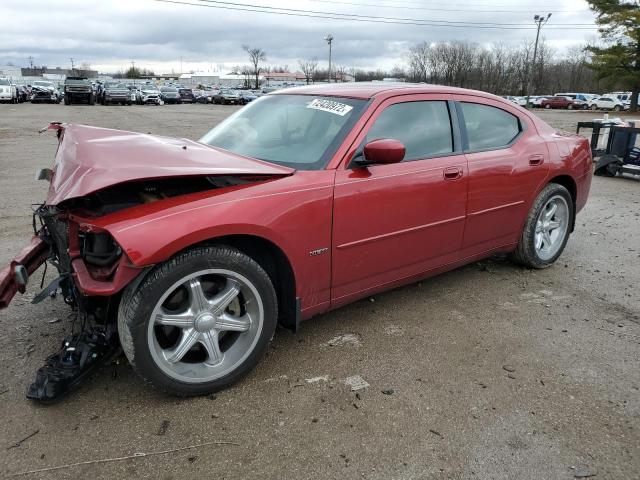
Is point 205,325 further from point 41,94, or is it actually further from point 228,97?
point 228,97

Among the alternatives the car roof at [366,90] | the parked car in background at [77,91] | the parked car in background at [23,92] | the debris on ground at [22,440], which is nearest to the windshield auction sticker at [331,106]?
the car roof at [366,90]

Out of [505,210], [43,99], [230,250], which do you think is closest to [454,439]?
[230,250]

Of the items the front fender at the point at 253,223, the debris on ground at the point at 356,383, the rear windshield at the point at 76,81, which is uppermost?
the rear windshield at the point at 76,81

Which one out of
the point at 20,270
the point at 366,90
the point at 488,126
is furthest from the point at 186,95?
the point at 20,270

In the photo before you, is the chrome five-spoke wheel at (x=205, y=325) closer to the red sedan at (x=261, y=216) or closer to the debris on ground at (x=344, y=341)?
the red sedan at (x=261, y=216)

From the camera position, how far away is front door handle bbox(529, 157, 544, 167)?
420cm

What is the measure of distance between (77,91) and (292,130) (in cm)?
3679

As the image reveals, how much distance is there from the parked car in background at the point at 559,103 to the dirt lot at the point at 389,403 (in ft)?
181

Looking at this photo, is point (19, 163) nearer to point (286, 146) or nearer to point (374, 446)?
point (286, 146)

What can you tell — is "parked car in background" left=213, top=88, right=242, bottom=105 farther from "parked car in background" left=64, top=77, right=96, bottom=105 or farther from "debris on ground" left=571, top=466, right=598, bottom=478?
"debris on ground" left=571, top=466, right=598, bottom=478

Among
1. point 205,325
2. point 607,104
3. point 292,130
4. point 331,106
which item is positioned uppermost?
point 607,104

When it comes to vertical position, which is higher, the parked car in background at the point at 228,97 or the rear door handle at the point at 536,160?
the parked car in background at the point at 228,97

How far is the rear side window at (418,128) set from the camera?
3.33 meters

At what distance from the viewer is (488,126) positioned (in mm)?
4043
